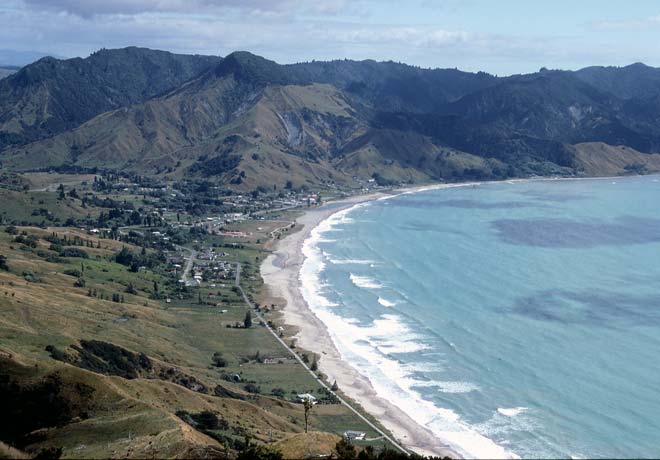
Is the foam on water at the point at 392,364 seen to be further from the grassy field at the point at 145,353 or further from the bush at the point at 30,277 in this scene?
the bush at the point at 30,277

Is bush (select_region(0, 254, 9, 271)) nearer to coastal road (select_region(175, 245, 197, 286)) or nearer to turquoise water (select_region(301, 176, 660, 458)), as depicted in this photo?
coastal road (select_region(175, 245, 197, 286))

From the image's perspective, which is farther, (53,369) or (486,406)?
(486,406)

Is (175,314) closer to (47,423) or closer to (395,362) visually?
(395,362)

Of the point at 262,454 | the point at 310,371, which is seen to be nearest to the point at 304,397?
the point at 310,371

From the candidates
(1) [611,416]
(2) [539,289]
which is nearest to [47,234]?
(2) [539,289]

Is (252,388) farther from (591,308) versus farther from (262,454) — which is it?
(591,308)

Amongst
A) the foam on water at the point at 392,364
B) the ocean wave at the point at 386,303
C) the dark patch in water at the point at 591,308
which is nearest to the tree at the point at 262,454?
the foam on water at the point at 392,364
